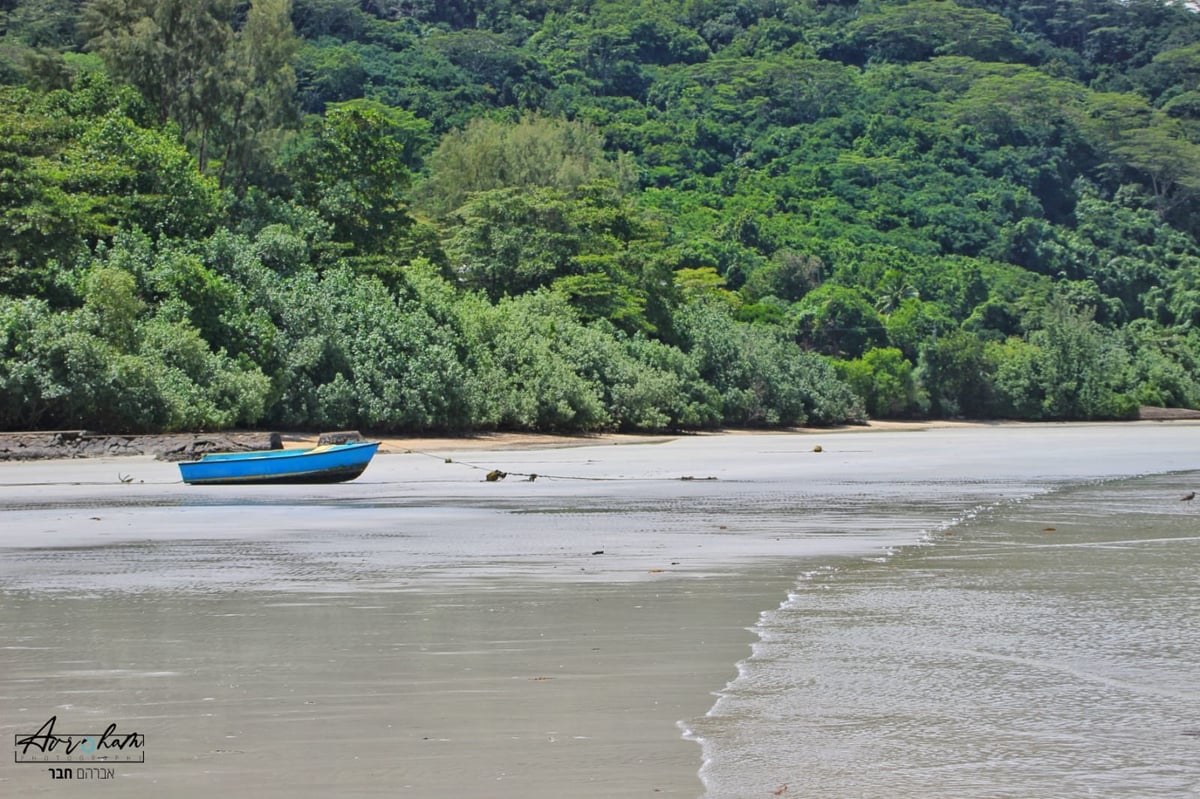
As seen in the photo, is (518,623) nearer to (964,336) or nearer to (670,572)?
(670,572)

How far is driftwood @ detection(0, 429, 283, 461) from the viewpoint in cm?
3164

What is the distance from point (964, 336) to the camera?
77.0 m

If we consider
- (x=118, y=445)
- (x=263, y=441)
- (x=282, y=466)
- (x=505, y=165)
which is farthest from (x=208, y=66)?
(x=282, y=466)

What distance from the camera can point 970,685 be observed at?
8039 mm

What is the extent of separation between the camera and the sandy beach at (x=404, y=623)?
644 cm

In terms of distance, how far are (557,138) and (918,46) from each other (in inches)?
3338

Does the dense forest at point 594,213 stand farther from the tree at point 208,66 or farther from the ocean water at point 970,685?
the ocean water at point 970,685

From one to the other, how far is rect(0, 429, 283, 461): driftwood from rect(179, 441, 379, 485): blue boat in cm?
492

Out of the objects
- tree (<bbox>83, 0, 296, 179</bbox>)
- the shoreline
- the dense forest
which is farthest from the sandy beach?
tree (<bbox>83, 0, 296, 179</bbox>)

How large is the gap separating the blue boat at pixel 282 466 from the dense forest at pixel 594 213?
10493mm

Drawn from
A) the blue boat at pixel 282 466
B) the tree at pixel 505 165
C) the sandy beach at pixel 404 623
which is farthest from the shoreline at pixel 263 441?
the tree at pixel 505 165

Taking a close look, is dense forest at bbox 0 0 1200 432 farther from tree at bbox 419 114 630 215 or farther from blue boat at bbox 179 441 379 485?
blue boat at bbox 179 441 379 485

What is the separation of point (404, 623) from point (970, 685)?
3919 mm

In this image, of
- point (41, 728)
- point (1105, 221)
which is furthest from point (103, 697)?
point (1105, 221)
